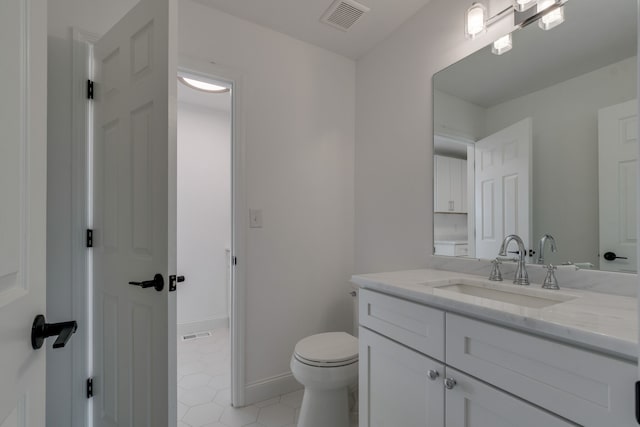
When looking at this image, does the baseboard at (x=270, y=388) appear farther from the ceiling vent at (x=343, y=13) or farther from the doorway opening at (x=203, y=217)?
the ceiling vent at (x=343, y=13)

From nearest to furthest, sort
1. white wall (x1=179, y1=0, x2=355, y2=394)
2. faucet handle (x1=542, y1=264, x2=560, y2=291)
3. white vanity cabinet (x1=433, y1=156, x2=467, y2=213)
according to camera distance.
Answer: faucet handle (x1=542, y1=264, x2=560, y2=291) → white vanity cabinet (x1=433, y1=156, x2=467, y2=213) → white wall (x1=179, y1=0, x2=355, y2=394)

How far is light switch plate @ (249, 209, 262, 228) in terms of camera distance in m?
1.91

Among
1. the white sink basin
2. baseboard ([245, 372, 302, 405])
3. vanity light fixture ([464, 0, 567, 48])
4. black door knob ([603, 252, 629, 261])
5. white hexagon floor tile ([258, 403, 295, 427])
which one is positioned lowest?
white hexagon floor tile ([258, 403, 295, 427])

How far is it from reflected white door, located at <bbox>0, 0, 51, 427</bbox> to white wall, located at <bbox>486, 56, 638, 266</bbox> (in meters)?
1.66

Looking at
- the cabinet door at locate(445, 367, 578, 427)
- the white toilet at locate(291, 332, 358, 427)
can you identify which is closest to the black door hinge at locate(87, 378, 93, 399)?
the white toilet at locate(291, 332, 358, 427)

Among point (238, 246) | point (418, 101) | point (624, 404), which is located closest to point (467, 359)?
point (624, 404)

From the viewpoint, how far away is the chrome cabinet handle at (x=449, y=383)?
936mm

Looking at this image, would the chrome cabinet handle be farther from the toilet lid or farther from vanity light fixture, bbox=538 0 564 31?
vanity light fixture, bbox=538 0 564 31

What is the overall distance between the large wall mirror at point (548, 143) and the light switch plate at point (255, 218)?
3.57 feet

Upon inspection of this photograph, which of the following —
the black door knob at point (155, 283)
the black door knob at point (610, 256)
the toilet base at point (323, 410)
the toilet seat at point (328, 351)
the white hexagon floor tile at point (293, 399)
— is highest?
the black door knob at point (610, 256)

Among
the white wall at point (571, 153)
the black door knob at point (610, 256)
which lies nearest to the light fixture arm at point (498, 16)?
the white wall at point (571, 153)

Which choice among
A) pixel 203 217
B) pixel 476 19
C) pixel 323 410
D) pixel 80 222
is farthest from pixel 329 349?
pixel 203 217

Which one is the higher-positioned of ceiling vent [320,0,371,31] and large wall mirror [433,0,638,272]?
ceiling vent [320,0,371,31]

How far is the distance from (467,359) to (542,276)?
0.62 metres
